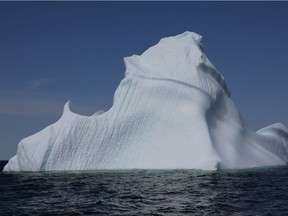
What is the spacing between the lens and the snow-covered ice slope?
30.4m

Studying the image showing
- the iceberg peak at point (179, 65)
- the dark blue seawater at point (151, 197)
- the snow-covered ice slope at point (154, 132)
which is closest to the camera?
the dark blue seawater at point (151, 197)

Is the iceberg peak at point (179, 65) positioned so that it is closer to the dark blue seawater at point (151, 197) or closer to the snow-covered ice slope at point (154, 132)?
the snow-covered ice slope at point (154, 132)

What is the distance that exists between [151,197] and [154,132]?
15.3 metres

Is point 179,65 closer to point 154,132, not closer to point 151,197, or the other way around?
point 154,132

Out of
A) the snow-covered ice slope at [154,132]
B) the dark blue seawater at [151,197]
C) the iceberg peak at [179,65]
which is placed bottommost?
the dark blue seawater at [151,197]

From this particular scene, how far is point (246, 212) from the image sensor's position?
13.1 metres

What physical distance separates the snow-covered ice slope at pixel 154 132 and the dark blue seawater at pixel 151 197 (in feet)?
25.8

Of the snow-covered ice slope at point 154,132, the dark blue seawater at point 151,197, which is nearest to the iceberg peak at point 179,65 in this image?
the snow-covered ice slope at point 154,132

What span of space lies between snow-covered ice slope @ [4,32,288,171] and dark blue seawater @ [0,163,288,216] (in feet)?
25.8

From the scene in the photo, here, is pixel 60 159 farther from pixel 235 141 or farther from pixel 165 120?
pixel 235 141

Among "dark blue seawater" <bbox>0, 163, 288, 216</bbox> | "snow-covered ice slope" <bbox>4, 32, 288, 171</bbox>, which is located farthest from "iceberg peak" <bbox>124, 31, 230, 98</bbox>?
"dark blue seawater" <bbox>0, 163, 288, 216</bbox>

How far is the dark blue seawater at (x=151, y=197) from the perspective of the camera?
45.1ft

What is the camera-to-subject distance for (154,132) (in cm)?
3170

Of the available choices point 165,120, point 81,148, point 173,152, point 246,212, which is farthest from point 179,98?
point 246,212
